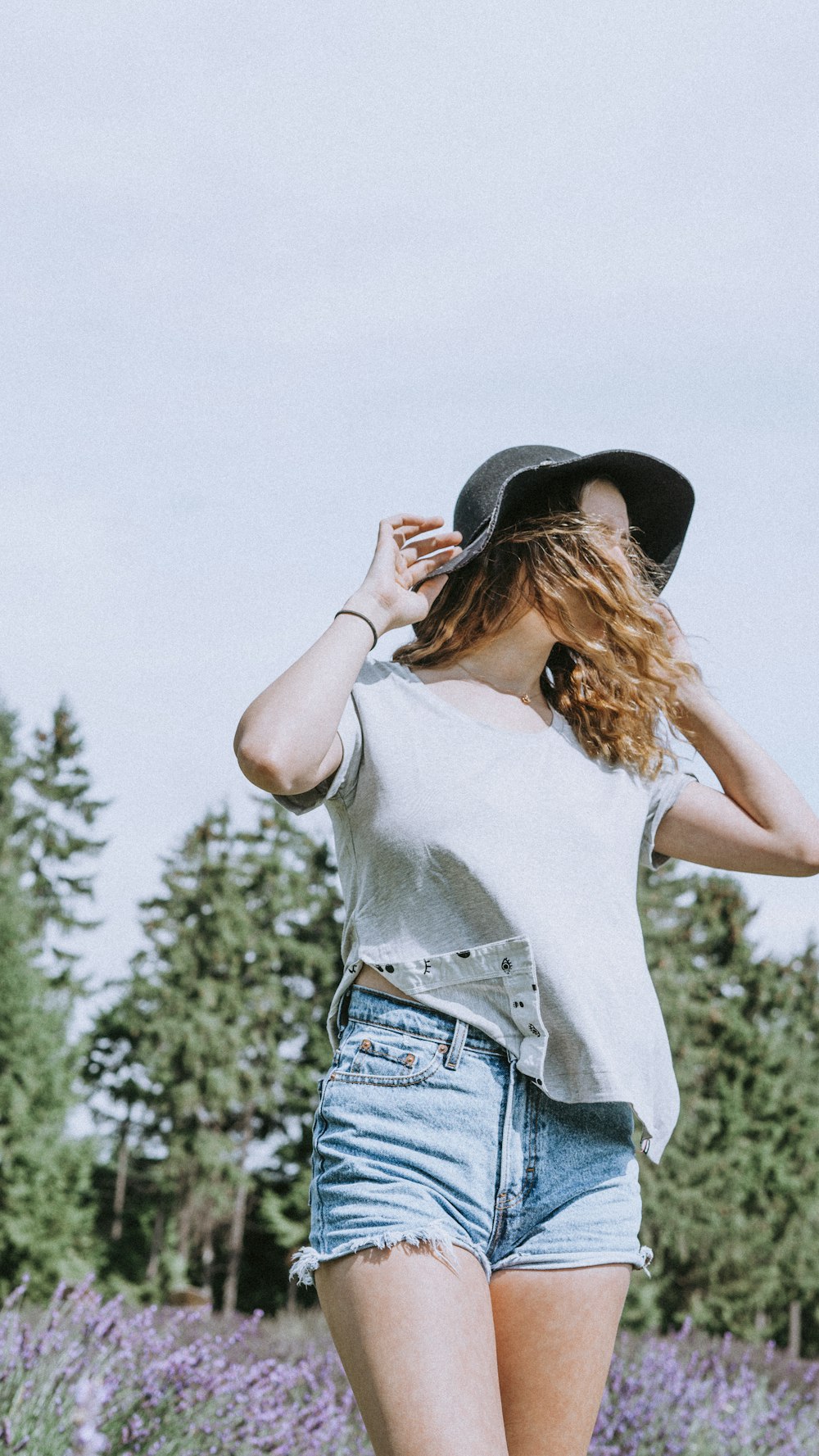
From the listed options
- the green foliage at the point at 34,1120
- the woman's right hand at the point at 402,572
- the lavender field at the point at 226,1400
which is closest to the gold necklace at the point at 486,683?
the woman's right hand at the point at 402,572

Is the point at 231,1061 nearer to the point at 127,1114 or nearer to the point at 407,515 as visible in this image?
the point at 127,1114

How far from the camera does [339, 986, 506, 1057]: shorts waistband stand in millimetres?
1982

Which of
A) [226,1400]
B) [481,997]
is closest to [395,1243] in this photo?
[481,997]

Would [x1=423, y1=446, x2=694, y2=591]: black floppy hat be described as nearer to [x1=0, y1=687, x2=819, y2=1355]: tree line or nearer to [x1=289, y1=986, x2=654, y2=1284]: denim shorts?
[x1=289, y1=986, x2=654, y2=1284]: denim shorts

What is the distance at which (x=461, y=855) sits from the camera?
202cm

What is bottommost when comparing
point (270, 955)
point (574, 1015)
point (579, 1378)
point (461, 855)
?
point (579, 1378)

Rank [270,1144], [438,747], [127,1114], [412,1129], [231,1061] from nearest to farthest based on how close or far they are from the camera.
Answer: [412,1129], [438,747], [231,1061], [270,1144], [127,1114]

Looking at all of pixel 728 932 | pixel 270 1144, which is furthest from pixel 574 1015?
pixel 728 932

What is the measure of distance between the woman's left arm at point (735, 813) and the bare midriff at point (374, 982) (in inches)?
27.8

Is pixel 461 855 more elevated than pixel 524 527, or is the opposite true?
pixel 524 527

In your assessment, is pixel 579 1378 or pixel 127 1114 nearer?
pixel 579 1378

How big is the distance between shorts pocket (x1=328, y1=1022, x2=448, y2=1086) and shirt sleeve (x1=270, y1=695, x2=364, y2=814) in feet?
1.17

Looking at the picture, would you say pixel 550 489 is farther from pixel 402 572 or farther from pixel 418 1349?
pixel 418 1349

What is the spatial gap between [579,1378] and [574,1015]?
1.70 ft
